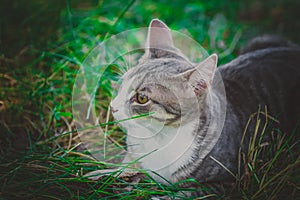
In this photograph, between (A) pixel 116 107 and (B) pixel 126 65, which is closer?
(A) pixel 116 107

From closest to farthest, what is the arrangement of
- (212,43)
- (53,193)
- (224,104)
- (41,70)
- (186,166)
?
(53,193) < (186,166) < (224,104) < (41,70) < (212,43)

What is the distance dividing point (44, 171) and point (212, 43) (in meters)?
1.56

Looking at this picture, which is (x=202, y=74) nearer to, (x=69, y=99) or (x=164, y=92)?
(x=164, y=92)

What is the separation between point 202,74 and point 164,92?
0.51ft

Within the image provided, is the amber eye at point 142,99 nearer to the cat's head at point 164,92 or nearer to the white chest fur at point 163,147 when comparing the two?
the cat's head at point 164,92

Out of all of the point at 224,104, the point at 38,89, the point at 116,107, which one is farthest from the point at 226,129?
the point at 38,89

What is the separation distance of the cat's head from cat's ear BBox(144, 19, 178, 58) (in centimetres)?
12

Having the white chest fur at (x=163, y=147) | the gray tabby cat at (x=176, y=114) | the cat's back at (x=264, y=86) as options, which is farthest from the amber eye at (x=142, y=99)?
the cat's back at (x=264, y=86)

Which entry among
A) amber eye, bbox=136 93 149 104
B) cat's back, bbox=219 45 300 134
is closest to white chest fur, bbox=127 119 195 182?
amber eye, bbox=136 93 149 104

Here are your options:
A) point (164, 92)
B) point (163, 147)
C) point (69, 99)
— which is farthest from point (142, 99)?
point (69, 99)

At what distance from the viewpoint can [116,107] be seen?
1491mm

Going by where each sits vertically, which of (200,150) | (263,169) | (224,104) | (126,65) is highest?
(126,65)

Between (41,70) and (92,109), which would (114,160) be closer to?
(92,109)

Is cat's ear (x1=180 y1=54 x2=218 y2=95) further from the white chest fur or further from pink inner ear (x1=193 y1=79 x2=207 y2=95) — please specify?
the white chest fur
